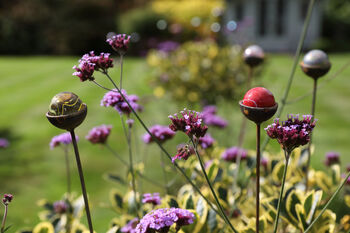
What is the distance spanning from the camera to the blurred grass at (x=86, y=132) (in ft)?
13.8

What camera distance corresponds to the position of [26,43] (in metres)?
21.0

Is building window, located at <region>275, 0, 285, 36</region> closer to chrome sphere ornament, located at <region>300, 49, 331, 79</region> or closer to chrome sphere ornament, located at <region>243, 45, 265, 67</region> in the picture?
chrome sphere ornament, located at <region>243, 45, 265, 67</region>

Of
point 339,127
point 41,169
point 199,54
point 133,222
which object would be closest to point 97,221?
point 41,169

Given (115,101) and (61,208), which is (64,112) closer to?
(115,101)

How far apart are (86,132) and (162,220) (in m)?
5.41

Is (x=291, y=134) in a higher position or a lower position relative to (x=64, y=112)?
lower

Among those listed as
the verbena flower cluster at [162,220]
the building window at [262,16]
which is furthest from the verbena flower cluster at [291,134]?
the building window at [262,16]

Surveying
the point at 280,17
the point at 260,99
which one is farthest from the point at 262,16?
the point at 260,99

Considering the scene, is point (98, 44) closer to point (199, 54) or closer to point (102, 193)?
point (199, 54)

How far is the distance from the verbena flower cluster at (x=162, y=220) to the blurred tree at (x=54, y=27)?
20.4 m

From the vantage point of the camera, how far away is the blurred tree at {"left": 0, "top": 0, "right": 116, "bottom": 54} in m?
21.0

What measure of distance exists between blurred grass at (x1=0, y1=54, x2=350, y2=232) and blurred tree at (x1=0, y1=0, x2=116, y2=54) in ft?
34.8

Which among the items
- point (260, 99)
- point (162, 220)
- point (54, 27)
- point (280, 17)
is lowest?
point (162, 220)

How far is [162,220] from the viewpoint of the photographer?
1124 millimetres
